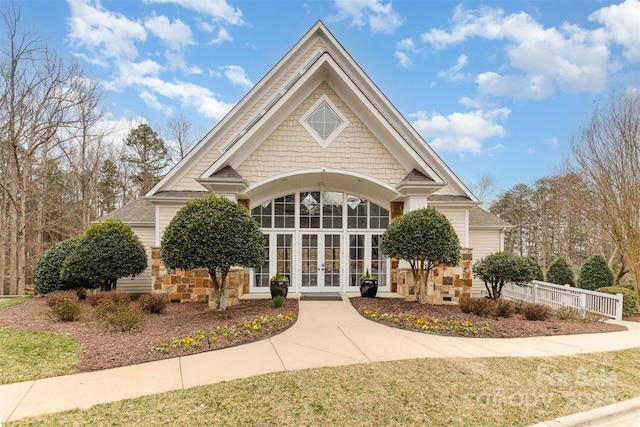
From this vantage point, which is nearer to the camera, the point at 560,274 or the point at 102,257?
the point at 102,257

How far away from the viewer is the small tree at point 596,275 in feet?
50.3

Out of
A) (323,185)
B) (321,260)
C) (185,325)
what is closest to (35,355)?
(185,325)

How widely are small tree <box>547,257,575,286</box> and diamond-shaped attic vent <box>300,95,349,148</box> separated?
13.4m

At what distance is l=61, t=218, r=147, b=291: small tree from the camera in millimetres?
10750

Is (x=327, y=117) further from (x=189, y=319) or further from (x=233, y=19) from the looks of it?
(x=189, y=319)

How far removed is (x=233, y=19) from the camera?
11453 millimetres

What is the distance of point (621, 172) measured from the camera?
1254 centimetres

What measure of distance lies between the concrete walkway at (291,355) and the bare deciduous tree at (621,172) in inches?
191

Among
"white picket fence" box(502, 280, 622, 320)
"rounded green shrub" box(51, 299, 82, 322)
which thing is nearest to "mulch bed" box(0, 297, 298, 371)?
"rounded green shrub" box(51, 299, 82, 322)

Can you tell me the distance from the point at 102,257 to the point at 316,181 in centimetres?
734

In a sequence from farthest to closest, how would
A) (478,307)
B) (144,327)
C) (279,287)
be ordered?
(279,287) < (478,307) < (144,327)

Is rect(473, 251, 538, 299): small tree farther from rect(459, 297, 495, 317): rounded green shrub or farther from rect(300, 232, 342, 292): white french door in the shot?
rect(300, 232, 342, 292): white french door

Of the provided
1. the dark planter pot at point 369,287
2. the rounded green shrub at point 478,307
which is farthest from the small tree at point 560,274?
the dark planter pot at point 369,287

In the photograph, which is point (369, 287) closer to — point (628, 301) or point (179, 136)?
point (628, 301)
